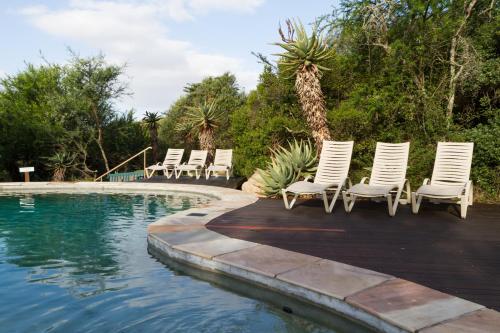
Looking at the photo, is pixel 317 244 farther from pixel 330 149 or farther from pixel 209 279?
pixel 330 149

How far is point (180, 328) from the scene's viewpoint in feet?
10.6

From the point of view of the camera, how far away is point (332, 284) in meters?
3.48

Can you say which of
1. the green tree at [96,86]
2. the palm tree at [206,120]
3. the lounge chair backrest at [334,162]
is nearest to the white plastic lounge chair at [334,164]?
the lounge chair backrest at [334,162]

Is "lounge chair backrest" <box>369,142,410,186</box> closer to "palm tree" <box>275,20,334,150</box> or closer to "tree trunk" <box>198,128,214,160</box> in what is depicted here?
"palm tree" <box>275,20,334,150</box>

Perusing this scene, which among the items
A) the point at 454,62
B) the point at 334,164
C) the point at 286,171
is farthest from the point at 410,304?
the point at 454,62

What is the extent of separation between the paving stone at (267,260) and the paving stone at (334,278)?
13 centimetres

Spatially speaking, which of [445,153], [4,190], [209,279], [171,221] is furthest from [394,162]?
[4,190]

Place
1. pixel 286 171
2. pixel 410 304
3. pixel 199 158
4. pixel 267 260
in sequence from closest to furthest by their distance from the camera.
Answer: pixel 410 304 < pixel 267 260 < pixel 286 171 < pixel 199 158

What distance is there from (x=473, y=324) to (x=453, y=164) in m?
5.17

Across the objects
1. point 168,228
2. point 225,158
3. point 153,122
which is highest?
point 153,122

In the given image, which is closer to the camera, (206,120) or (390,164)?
(390,164)

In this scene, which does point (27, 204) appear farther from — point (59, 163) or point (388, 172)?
point (388, 172)

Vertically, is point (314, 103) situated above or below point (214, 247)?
above

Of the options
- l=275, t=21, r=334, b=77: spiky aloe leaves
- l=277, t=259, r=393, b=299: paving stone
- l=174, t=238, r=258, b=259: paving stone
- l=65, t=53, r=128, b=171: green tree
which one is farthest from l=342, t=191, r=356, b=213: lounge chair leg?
l=65, t=53, r=128, b=171: green tree
